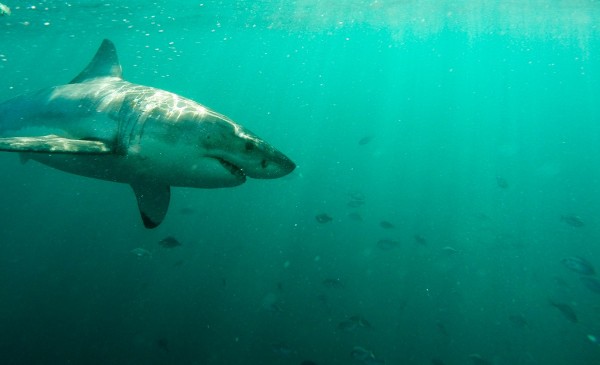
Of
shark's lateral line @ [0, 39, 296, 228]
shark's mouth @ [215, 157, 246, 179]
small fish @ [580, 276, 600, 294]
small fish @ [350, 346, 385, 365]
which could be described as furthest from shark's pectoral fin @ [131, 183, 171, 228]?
small fish @ [580, 276, 600, 294]

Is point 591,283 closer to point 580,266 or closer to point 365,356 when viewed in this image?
point 580,266

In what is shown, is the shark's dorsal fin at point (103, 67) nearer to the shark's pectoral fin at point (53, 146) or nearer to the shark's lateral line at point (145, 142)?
the shark's lateral line at point (145, 142)

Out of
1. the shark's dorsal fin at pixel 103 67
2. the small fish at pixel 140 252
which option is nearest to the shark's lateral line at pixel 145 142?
the shark's dorsal fin at pixel 103 67

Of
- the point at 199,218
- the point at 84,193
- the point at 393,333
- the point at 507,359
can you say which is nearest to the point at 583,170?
the point at 507,359

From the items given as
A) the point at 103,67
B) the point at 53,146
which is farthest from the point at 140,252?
the point at 53,146

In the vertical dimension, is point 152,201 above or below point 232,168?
below

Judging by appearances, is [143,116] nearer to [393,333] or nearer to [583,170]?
[393,333]

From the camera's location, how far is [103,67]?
6.32 m

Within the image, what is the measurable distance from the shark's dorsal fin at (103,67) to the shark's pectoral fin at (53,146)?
2901mm

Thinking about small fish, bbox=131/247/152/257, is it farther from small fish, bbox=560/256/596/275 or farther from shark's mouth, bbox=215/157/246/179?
small fish, bbox=560/256/596/275

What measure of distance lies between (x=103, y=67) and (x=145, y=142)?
352 centimetres

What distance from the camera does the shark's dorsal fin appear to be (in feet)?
20.4

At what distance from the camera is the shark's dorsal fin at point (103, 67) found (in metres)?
6.21

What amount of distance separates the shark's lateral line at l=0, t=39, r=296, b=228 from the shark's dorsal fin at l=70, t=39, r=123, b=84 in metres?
1.15
